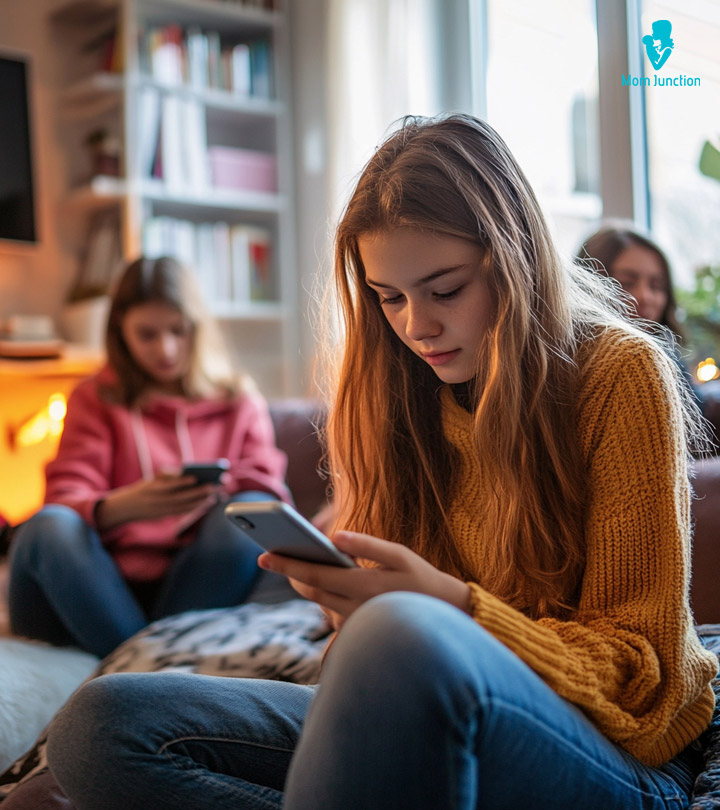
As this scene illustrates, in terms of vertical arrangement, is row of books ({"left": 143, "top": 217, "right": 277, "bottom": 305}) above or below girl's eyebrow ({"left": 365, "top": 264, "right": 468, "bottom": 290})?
above

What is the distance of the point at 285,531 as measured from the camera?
0.82 metres

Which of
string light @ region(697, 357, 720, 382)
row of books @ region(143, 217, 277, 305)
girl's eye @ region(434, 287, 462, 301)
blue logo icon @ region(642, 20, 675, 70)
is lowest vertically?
string light @ region(697, 357, 720, 382)

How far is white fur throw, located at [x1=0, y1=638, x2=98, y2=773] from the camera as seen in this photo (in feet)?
4.46

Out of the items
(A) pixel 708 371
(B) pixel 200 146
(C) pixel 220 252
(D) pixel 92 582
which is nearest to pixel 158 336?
(D) pixel 92 582

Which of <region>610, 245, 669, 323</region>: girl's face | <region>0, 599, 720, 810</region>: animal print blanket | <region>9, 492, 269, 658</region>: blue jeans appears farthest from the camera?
<region>610, 245, 669, 323</region>: girl's face

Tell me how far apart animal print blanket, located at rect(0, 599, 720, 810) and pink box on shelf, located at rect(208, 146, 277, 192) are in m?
1.77

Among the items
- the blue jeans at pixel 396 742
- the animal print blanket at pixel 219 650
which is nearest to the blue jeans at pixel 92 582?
the animal print blanket at pixel 219 650

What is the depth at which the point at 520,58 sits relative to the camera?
2.62 m

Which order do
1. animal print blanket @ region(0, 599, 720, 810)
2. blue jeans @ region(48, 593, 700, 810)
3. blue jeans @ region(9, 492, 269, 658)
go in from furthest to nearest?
blue jeans @ region(9, 492, 269, 658), animal print blanket @ region(0, 599, 720, 810), blue jeans @ region(48, 593, 700, 810)

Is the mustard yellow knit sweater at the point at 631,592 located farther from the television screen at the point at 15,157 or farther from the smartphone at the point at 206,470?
the television screen at the point at 15,157

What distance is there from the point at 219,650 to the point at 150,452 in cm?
80

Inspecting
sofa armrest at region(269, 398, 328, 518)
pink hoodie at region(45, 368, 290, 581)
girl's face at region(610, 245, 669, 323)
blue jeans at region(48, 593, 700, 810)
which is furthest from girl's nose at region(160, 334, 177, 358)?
blue jeans at region(48, 593, 700, 810)

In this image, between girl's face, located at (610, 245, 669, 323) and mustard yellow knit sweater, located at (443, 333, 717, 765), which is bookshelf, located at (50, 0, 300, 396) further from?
mustard yellow knit sweater, located at (443, 333, 717, 765)

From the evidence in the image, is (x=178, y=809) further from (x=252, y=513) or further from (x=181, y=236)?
(x=181, y=236)
